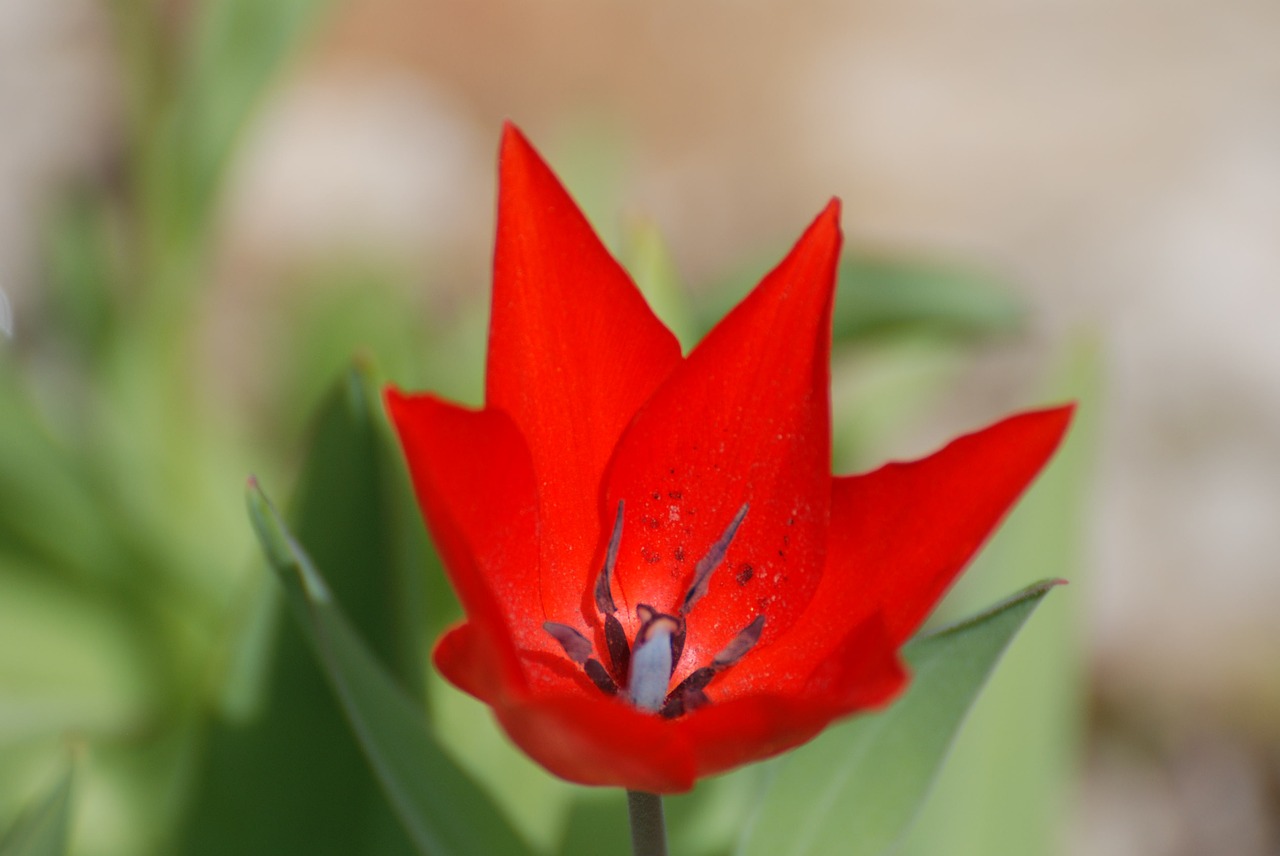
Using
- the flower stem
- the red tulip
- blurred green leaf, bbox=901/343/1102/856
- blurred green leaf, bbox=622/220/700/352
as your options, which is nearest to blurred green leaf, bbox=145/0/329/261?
blurred green leaf, bbox=622/220/700/352

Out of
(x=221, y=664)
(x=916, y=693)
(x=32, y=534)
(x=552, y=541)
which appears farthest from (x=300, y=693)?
(x=32, y=534)

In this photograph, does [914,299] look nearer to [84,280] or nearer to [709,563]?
[709,563]

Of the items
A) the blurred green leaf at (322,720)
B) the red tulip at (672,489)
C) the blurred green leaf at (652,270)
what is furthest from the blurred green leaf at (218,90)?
the red tulip at (672,489)

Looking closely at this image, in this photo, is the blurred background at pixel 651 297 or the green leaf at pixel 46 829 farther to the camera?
the blurred background at pixel 651 297

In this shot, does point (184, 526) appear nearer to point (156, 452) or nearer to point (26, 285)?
point (156, 452)

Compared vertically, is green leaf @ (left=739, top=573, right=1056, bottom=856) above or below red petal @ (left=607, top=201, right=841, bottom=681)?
below

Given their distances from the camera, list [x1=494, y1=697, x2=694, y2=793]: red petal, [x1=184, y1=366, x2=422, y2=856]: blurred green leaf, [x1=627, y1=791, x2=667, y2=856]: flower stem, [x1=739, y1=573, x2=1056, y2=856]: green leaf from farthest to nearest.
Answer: [x1=184, y1=366, x2=422, y2=856]: blurred green leaf < [x1=739, y1=573, x2=1056, y2=856]: green leaf < [x1=627, y1=791, x2=667, y2=856]: flower stem < [x1=494, y1=697, x2=694, y2=793]: red petal

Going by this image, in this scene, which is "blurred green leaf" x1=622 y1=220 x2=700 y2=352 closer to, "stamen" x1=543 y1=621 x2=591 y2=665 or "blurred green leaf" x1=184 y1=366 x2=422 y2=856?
"blurred green leaf" x1=184 y1=366 x2=422 y2=856

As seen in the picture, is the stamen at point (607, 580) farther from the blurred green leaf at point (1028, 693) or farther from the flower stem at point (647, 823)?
the blurred green leaf at point (1028, 693)
